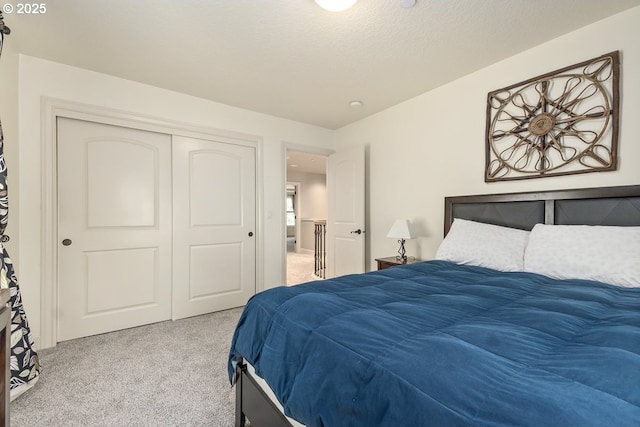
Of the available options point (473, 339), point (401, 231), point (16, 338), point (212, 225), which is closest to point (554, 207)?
point (401, 231)

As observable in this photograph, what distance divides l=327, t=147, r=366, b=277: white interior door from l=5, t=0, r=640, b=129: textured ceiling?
3.75 feet

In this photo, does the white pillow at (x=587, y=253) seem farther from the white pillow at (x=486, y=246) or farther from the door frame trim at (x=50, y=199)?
the door frame trim at (x=50, y=199)

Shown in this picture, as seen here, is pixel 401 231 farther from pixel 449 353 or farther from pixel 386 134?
pixel 449 353

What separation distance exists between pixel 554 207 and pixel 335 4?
208cm

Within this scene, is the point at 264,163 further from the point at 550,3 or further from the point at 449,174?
the point at 550,3

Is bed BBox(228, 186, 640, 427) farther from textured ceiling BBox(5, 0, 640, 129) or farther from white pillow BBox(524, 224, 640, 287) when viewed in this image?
textured ceiling BBox(5, 0, 640, 129)

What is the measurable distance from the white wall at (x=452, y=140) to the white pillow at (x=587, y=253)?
475mm

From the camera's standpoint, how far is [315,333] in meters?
1.04

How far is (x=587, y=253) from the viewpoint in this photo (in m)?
1.72

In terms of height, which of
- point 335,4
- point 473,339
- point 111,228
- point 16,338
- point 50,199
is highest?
point 335,4

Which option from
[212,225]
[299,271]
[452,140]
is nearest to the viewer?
[452,140]

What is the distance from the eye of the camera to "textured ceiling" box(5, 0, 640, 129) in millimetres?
1858

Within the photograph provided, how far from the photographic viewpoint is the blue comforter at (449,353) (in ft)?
1.98

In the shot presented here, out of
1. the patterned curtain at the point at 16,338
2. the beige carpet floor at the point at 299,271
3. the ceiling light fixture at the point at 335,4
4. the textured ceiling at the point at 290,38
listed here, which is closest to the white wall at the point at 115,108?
the textured ceiling at the point at 290,38
